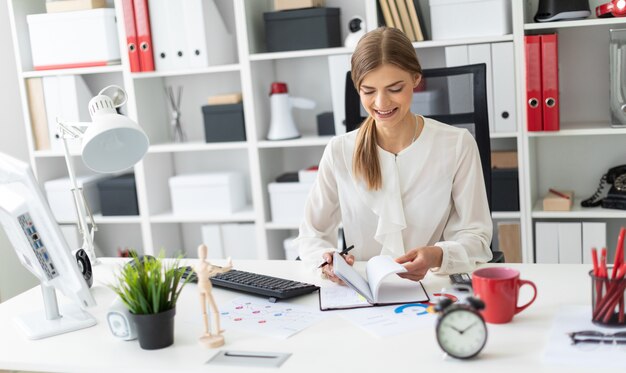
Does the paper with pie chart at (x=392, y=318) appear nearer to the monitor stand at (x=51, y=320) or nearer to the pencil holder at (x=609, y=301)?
the pencil holder at (x=609, y=301)

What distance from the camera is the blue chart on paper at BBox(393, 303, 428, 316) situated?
1.57 m

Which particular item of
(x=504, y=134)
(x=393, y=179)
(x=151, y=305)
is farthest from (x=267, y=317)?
(x=504, y=134)

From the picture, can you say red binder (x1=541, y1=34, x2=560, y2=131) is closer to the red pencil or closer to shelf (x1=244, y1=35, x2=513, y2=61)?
shelf (x1=244, y1=35, x2=513, y2=61)

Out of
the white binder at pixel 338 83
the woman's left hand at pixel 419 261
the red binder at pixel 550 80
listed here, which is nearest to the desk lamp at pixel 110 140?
the woman's left hand at pixel 419 261

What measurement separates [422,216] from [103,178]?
2205 millimetres

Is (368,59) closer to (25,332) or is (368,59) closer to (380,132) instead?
(380,132)

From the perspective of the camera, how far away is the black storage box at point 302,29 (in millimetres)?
3207

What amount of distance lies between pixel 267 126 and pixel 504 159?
107cm

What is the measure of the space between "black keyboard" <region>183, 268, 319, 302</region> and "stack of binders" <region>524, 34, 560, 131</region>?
1.56 meters

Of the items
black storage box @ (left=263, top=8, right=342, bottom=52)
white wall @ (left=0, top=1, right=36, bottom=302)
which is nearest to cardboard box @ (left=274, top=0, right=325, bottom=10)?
black storage box @ (left=263, top=8, right=342, bottom=52)

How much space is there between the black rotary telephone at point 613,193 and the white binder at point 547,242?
172mm

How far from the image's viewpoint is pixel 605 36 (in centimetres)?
311

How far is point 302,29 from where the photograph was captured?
324cm

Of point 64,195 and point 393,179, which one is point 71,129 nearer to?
point 393,179
